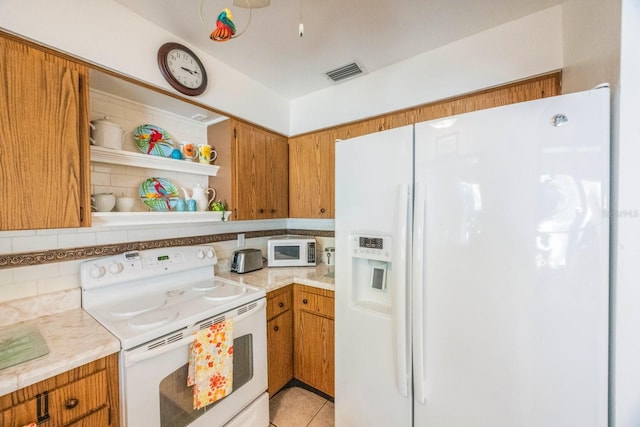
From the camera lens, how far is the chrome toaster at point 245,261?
199cm

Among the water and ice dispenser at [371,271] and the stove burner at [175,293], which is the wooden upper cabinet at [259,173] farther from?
the water and ice dispenser at [371,271]

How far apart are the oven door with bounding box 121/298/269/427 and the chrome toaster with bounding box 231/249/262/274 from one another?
52 cm

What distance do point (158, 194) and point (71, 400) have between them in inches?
45.1

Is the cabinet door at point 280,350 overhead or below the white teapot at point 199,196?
below

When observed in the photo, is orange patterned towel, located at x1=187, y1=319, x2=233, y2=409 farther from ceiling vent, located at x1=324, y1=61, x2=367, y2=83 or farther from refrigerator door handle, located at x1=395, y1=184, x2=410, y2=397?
ceiling vent, located at x1=324, y1=61, x2=367, y2=83

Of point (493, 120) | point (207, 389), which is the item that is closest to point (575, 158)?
point (493, 120)

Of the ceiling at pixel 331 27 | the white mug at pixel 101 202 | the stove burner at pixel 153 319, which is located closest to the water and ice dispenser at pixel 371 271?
the stove burner at pixel 153 319

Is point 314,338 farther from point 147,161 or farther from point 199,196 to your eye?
point 147,161

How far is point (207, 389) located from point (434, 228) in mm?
1333

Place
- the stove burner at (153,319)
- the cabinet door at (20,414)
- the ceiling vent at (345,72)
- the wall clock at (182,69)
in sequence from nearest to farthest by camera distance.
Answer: the cabinet door at (20,414)
the stove burner at (153,319)
the wall clock at (182,69)
the ceiling vent at (345,72)

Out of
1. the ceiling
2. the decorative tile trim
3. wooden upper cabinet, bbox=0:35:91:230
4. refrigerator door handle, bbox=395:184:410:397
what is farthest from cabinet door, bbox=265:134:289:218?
refrigerator door handle, bbox=395:184:410:397

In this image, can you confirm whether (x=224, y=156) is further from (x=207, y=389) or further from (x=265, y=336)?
(x=207, y=389)

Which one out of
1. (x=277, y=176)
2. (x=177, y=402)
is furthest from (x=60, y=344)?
(x=277, y=176)

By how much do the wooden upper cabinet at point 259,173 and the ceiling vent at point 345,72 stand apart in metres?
0.69
